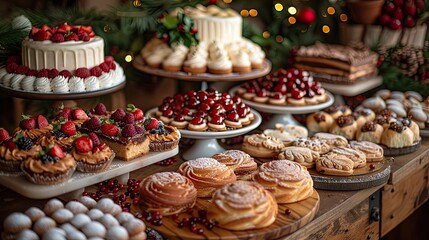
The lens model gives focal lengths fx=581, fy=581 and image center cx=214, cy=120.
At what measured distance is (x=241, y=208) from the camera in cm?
165

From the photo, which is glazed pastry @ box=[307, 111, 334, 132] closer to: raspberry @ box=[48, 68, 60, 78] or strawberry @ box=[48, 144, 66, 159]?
raspberry @ box=[48, 68, 60, 78]

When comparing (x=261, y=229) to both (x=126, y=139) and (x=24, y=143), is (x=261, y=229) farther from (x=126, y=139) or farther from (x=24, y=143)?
(x=24, y=143)

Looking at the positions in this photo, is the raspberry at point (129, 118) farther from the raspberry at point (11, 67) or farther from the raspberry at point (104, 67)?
the raspberry at point (11, 67)

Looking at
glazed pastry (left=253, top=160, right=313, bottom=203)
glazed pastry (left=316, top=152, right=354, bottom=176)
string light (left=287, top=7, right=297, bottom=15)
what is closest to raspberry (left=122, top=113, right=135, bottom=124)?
glazed pastry (left=253, top=160, right=313, bottom=203)

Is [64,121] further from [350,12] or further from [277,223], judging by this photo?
[350,12]

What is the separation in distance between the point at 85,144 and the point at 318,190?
84cm

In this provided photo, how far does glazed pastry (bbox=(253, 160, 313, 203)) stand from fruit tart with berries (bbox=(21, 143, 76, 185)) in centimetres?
61

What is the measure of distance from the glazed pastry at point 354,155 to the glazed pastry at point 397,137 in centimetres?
28

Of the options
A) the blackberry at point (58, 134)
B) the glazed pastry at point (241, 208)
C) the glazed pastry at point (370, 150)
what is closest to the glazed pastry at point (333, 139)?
the glazed pastry at point (370, 150)

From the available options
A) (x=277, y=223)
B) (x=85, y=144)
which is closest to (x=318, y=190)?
(x=277, y=223)

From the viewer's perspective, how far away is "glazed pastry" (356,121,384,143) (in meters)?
2.46

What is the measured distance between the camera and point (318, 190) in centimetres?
208

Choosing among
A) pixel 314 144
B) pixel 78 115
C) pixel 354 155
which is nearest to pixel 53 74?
pixel 78 115

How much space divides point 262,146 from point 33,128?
33.9 inches
